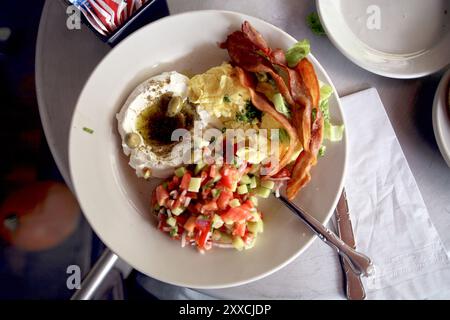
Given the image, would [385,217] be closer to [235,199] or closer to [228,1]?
[235,199]

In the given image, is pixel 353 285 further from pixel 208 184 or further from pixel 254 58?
pixel 254 58

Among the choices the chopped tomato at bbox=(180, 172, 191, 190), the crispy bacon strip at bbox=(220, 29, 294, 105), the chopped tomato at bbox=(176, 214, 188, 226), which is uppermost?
the crispy bacon strip at bbox=(220, 29, 294, 105)

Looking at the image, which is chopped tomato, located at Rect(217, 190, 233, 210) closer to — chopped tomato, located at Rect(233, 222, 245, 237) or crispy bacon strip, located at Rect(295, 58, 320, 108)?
chopped tomato, located at Rect(233, 222, 245, 237)

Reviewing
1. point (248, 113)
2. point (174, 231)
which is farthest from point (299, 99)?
point (174, 231)

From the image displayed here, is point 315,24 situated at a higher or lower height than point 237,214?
higher

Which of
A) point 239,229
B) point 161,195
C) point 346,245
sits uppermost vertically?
point 161,195

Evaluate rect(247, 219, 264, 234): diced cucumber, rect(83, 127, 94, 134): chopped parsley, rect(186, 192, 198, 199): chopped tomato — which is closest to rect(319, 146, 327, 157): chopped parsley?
rect(247, 219, 264, 234): diced cucumber
